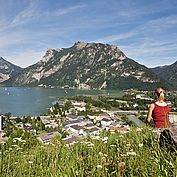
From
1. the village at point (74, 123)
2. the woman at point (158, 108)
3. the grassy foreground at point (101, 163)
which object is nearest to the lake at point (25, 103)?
the village at point (74, 123)

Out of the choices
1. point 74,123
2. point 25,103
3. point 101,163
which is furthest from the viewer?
point 25,103

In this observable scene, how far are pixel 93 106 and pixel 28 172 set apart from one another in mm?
96376

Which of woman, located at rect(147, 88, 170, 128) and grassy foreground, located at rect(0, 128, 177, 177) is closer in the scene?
grassy foreground, located at rect(0, 128, 177, 177)

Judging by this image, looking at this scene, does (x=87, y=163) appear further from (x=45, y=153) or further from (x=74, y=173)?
(x=45, y=153)

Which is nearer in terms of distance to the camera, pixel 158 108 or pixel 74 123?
pixel 158 108

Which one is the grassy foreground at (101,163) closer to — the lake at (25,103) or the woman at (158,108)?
the woman at (158,108)

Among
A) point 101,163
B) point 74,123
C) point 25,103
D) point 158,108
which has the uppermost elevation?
point 158,108

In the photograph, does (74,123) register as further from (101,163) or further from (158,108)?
(101,163)

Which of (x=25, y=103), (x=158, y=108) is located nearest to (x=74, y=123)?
(x=158, y=108)

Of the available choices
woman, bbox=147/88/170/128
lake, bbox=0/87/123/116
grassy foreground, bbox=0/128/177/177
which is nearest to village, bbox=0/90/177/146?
woman, bbox=147/88/170/128

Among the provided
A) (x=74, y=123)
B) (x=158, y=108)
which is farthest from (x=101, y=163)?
(x=74, y=123)

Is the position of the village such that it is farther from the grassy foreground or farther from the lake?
the lake

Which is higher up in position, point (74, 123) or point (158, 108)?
point (158, 108)

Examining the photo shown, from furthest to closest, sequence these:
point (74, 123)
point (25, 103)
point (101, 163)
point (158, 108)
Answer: point (25, 103)
point (74, 123)
point (158, 108)
point (101, 163)
